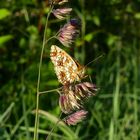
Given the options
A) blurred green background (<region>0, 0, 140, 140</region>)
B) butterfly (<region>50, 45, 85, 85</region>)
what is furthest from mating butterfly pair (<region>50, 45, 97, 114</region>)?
blurred green background (<region>0, 0, 140, 140</region>)

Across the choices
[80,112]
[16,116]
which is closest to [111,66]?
[16,116]

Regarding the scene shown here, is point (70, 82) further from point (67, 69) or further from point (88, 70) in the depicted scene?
point (88, 70)

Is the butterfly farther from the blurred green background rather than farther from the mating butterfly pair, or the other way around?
the blurred green background

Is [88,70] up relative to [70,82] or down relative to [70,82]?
down

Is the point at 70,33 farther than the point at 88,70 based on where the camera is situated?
No

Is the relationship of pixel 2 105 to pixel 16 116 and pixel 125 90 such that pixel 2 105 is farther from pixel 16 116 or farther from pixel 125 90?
pixel 125 90

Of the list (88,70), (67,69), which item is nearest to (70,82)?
(67,69)

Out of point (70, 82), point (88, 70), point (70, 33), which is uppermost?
point (70, 33)

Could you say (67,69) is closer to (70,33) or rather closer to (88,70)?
(70,33)
